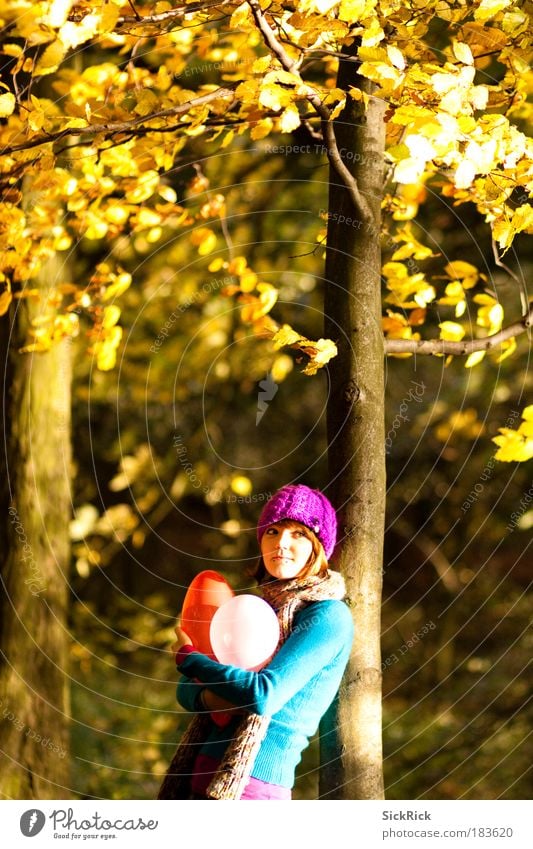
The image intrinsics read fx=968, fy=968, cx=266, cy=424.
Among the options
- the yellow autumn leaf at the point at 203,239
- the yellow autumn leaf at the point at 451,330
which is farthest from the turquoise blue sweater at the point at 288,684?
the yellow autumn leaf at the point at 203,239

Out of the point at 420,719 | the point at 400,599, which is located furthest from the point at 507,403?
the point at 400,599

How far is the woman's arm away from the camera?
7.18 ft

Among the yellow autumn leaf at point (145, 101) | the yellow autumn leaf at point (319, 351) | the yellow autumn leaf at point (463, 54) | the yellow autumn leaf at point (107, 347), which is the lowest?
the yellow autumn leaf at point (319, 351)

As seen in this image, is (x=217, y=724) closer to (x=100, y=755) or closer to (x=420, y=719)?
(x=100, y=755)

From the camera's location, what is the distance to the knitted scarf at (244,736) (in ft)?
7.36

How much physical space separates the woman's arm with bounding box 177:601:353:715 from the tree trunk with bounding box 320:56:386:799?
6.9 inches

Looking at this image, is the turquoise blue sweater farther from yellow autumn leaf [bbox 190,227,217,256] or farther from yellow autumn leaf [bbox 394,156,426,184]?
yellow autumn leaf [bbox 190,227,217,256]

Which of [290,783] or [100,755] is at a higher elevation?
[290,783]

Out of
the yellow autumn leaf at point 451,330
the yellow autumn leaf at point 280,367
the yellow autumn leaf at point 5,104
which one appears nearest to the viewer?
the yellow autumn leaf at point 5,104

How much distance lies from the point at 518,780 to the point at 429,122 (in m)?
5.08

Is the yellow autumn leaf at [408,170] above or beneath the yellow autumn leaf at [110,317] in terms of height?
above

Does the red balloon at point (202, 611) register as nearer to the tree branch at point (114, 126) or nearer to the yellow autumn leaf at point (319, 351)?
the yellow autumn leaf at point (319, 351)

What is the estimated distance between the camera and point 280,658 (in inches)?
89.9

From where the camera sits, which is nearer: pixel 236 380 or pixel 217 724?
pixel 217 724
